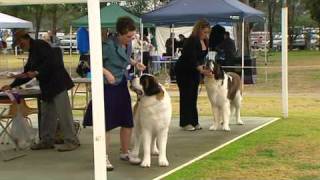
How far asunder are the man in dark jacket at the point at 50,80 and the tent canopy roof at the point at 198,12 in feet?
13.0

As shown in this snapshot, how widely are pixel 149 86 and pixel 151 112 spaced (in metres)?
0.32

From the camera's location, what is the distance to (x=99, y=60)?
6.04m

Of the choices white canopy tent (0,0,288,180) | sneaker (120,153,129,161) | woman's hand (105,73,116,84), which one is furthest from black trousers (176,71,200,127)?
white canopy tent (0,0,288,180)

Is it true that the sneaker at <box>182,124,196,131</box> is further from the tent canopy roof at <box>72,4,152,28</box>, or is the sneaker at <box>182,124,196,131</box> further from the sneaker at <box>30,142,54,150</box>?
the tent canopy roof at <box>72,4,152,28</box>

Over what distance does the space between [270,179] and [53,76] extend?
355 cm

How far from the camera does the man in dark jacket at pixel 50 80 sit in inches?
368

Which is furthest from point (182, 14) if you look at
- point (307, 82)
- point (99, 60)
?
point (307, 82)

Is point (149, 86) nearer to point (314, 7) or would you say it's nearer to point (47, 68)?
point (47, 68)

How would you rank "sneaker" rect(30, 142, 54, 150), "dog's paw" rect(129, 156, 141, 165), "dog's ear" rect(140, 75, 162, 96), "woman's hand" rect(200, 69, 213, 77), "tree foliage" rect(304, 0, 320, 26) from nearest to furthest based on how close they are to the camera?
"dog's ear" rect(140, 75, 162, 96)
"dog's paw" rect(129, 156, 141, 165)
"sneaker" rect(30, 142, 54, 150)
"woman's hand" rect(200, 69, 213, 77)
"tree foliage" rect(304, 0, 320, 26)

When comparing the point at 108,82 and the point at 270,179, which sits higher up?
the point at 108,82

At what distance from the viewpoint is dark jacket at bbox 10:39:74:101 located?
9.32 metres

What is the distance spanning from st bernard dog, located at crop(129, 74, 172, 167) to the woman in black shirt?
3.05 m

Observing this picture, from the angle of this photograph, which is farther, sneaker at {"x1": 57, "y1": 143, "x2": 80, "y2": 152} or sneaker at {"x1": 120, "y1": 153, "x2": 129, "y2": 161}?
sneaker at {"x1": 57, "y1": 143, "x2": 80, "y2": 152}

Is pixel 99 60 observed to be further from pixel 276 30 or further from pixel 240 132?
pixel 276 30
